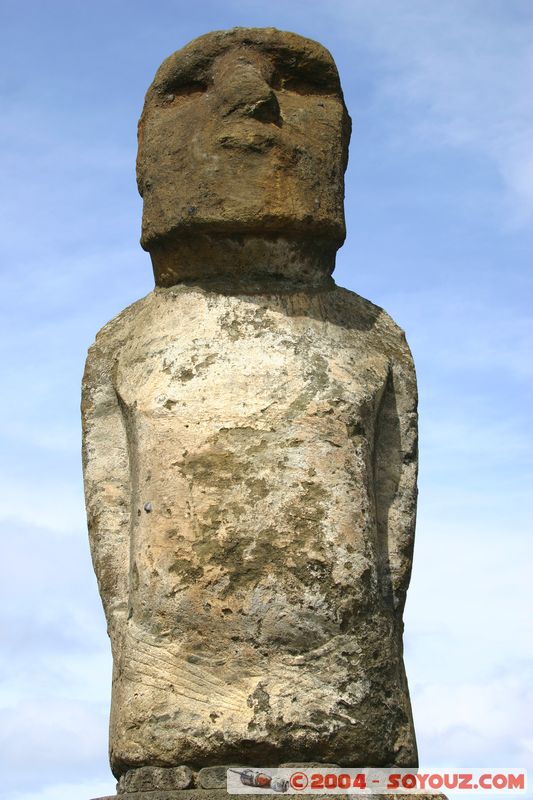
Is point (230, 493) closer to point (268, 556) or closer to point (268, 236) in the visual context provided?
point (268, 556)

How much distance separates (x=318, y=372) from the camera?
5.97 meters

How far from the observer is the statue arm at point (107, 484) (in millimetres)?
6180

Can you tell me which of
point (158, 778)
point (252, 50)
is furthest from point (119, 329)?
point (158, 778)

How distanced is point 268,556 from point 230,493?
294 millimetres

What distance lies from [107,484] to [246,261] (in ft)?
3.78

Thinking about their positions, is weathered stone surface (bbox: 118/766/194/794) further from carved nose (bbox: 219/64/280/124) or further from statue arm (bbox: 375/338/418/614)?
carved nose (bbox: 219/64/280/124)

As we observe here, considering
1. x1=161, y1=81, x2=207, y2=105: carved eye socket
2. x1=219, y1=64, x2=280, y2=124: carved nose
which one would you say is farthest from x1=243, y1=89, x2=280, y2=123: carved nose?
x1=161, y1=81, x2=207, y2=105: carved eye socket

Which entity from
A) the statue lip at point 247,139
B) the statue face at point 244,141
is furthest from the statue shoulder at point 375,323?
the statue lip at point 247,139

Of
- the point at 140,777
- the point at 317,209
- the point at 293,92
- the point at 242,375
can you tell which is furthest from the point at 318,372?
the point at 140,777

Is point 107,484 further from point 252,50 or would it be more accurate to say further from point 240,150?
point 252,50

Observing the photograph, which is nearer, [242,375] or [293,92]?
[242,375]

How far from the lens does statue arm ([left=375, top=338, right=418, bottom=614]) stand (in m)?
6.11

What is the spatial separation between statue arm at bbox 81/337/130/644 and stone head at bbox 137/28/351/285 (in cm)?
57

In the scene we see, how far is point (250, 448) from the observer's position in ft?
18.8
